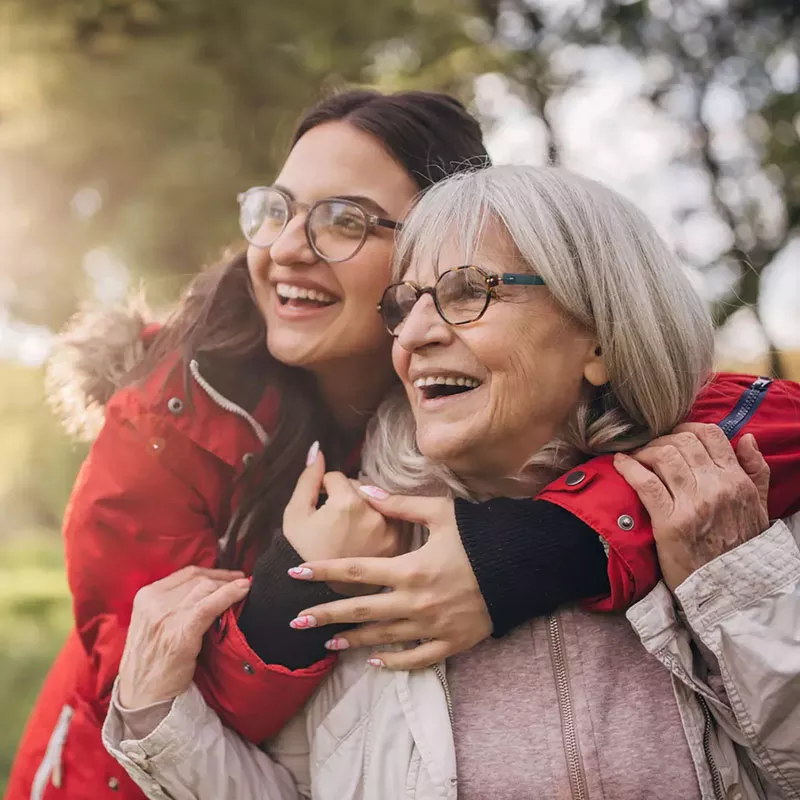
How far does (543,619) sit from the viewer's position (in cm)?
164

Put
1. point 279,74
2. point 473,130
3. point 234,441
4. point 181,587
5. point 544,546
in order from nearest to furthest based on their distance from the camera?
point 544,546, point 181,587, point 234,441, point 473,130, point 279,74

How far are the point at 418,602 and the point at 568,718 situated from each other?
334 millimetres

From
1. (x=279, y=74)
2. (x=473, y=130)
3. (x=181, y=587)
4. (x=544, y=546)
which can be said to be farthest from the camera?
(x=279, y=74)

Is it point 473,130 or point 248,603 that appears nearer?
point 248,603

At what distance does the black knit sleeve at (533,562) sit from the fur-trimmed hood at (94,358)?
3.37 feet

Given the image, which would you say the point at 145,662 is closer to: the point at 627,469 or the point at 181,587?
the point at 181,587

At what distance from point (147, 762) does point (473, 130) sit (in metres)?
1.61

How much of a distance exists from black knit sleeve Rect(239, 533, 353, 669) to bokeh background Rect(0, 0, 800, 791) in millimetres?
3405

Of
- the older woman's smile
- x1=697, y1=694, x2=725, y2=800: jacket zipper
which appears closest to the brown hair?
the older woman's smile

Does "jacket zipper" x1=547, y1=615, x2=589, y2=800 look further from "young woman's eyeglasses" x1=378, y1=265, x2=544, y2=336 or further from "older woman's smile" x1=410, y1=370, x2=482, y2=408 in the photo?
"young woman's eyeglasses" x1=378, y1=265, x2=544, y2=336

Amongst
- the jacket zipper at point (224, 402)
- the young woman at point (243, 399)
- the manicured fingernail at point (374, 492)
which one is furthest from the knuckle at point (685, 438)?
the jacket zipper at point (224, 402)

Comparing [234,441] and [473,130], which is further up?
[473,130]

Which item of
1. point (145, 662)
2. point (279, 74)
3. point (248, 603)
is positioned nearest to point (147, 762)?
point (145, 662)

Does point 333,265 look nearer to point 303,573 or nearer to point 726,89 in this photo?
point 303,573
